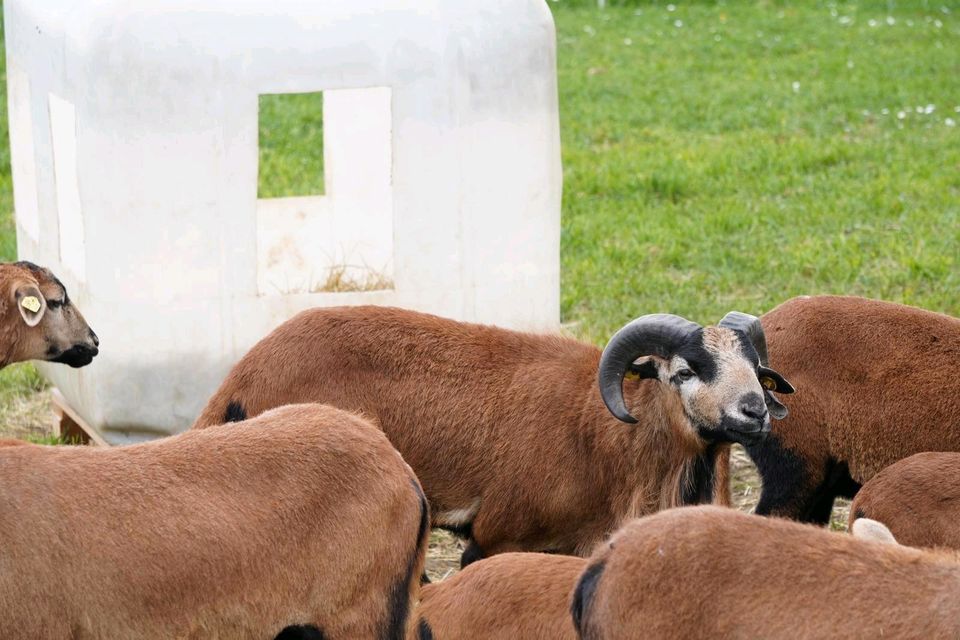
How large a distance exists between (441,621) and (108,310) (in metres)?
3.57

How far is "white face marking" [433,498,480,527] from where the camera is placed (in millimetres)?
7414

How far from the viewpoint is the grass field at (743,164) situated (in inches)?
470

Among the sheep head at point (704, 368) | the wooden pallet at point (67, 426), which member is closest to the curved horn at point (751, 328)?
the sheep head at point (704, 368)

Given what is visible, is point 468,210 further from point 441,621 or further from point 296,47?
point 441,621

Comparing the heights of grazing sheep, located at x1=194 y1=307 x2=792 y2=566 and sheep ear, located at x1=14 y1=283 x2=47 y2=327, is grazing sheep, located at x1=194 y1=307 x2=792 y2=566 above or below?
below

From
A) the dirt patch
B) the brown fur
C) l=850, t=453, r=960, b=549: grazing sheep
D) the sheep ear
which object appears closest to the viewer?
l=850, t=453, r=960, b=549: grazing sheep

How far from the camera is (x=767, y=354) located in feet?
23.7

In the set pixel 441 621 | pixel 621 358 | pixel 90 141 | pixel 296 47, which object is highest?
pixel 296 47

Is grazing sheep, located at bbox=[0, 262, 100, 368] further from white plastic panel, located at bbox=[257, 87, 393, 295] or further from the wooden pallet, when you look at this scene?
white plastic panel, located at bbox=[257, 87, 393, 295]

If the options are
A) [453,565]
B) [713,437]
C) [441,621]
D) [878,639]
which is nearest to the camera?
[878,639]

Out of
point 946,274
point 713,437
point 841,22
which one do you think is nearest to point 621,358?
point 713,437

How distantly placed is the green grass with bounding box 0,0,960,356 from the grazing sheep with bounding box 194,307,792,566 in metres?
3.28

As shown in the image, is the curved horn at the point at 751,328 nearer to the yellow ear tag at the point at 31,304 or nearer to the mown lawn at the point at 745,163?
the yellow ear tag at the point at 31,304

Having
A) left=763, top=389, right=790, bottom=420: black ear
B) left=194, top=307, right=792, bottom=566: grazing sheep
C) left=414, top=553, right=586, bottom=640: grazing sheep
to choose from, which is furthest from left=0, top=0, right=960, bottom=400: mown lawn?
left=414, top=553, right=586, bottom=640: grazing sheep
